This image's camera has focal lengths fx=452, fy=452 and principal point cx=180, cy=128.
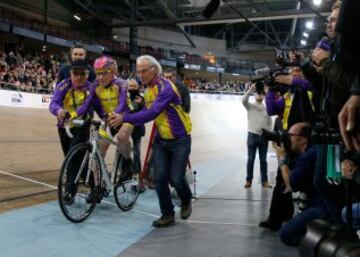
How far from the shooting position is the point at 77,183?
4109 mm

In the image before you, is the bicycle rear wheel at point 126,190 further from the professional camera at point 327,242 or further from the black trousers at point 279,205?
the professional camera at point 327,242

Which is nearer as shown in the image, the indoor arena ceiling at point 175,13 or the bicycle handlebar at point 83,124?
the bicycle handlebar at point 83,124

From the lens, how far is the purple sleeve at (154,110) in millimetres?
4020

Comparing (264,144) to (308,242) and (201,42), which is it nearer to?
(308,242)

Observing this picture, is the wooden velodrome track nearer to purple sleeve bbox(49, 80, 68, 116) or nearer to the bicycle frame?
the bicycle frame

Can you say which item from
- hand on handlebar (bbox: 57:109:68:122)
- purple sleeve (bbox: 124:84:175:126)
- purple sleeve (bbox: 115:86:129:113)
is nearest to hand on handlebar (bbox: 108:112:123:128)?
purple sleeve (bbox: 124:84:175:126)

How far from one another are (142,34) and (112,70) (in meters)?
34.6

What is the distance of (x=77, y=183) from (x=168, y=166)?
2.88 feet

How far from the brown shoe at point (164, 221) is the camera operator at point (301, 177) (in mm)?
1313

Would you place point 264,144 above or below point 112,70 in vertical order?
below

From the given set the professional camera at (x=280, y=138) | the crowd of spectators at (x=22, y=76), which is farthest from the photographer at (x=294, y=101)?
the crowd of spectators at (x=22, y=76)

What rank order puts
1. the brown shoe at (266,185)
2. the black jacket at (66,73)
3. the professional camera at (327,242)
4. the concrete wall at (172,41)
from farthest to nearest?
the concrete wall at (172,41) → the brown shoe at (266,185) → the black jacket at (66,73) → the professional camera at (327,242)

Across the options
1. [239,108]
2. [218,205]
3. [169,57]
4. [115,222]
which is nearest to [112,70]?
[115,222]

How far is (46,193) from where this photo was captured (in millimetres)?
5188
